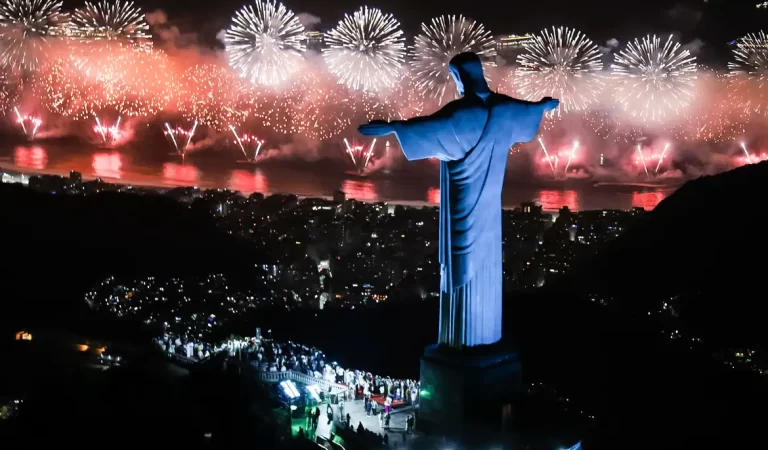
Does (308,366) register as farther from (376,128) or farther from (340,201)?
(340,201)

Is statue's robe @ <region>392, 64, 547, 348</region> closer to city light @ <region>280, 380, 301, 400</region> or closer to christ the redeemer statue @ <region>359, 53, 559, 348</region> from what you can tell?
christ the redeemer statue @ <region>359, 53, 559, 348</region>

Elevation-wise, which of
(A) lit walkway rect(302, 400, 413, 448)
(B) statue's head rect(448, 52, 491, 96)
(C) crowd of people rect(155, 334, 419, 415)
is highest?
(B) statue's head rect(448, 52, 491, 96)

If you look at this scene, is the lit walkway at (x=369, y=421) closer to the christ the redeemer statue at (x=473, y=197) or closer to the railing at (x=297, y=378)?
the railing at (x=297, y=378)

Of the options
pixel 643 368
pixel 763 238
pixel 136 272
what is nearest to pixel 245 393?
pixel 643 368

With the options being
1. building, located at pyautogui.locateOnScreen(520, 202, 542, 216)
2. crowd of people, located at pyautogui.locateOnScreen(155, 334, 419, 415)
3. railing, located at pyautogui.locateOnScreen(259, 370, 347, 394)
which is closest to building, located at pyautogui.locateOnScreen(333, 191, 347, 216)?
building, located at pyautogui.locateOnScreen(520, 202, 542, 216)

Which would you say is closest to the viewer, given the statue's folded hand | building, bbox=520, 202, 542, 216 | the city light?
the statue's folded hand

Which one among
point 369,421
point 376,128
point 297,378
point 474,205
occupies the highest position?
point 376,128

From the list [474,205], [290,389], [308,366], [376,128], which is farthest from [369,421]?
[376,128]
